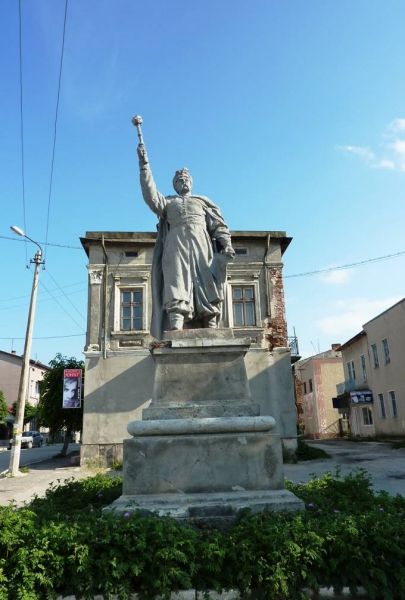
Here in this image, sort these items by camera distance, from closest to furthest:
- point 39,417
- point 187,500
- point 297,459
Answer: point 187,500 < point 297,459 < point 39,417

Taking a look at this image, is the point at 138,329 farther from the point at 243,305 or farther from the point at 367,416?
the point at 367,416

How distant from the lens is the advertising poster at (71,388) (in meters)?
A: 18.4

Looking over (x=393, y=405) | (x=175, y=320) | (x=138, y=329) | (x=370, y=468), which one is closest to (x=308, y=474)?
(x=370, y=468)

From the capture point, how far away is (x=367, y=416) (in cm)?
3334

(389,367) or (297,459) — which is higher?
(389,367)

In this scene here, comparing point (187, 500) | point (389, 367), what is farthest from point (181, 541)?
point (389, 367)

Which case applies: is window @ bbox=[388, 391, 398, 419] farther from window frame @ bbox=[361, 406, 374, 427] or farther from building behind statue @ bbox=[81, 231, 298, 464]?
building behind statue @ bbox=[81, 231, 298, 464]

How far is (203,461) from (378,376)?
2845cm

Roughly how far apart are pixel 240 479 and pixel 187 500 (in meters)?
0.52

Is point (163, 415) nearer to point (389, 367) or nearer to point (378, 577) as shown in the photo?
point (378, 577)

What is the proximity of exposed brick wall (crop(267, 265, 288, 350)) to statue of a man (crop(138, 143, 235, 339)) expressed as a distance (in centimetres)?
1374

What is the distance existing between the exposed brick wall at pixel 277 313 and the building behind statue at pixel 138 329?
0.04 meters

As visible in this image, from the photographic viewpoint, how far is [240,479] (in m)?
4.27

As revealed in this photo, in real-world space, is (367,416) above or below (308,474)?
above
